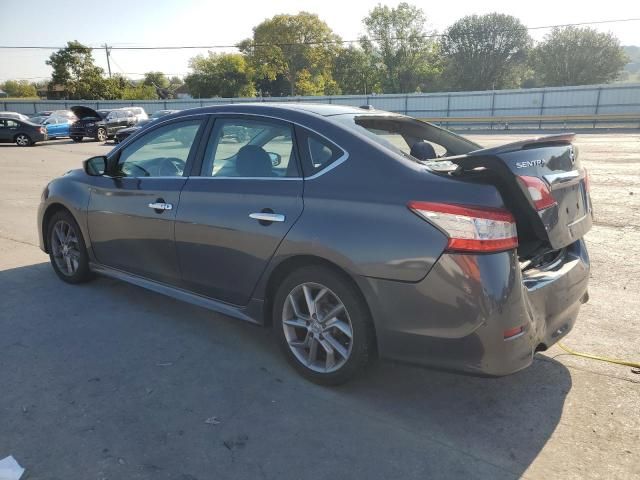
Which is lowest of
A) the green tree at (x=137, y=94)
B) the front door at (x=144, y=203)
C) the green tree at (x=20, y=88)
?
the front door at (x=144, y=203)

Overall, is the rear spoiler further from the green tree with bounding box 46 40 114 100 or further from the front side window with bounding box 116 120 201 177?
the green tree with bounding box 46 40 114 100

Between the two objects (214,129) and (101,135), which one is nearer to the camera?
(214,129)

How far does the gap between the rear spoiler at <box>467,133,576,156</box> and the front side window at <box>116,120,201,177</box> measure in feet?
7.21

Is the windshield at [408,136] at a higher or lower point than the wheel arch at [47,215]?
higher

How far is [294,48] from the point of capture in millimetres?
65125

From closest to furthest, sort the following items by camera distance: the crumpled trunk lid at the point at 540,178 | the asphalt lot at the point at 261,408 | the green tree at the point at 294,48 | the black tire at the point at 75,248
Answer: the asphalt lot at the point at 261,408
the crumpled trunk lid at the point at 540,178
the black tire at the point at 75,248
the green tree at the point at 294,48

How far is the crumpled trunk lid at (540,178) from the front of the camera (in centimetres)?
262

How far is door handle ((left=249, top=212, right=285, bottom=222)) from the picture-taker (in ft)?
10.3

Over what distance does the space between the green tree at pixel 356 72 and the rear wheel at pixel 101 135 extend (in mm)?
50789

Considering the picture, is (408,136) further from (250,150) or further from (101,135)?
(101,135)

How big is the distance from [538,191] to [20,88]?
120m

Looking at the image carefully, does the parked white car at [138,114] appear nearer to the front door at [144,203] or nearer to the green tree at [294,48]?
the front door at [144,203]

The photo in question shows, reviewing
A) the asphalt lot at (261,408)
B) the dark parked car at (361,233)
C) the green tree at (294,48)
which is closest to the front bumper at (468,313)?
the dark parked car at (361,233)

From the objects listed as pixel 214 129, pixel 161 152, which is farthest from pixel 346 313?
pixel 161 152
